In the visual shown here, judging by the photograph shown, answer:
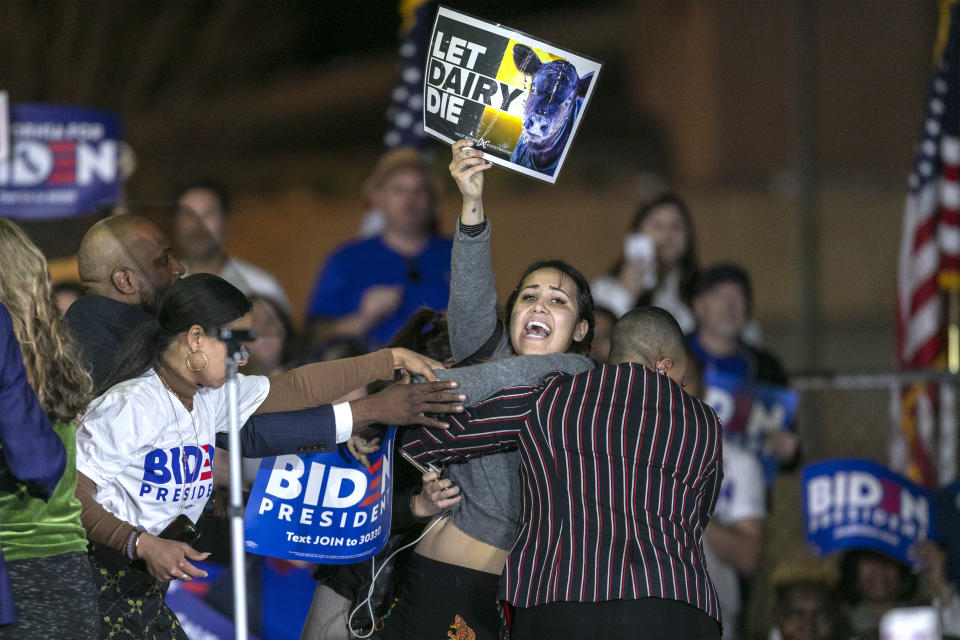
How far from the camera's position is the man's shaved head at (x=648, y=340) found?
3.87 m

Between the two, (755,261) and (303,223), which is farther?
(303,223)

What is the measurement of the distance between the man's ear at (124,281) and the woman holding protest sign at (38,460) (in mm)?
694

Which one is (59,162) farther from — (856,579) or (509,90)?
(856,579)

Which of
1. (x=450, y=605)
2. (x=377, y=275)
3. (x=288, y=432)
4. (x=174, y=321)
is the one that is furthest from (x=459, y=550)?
(x=377, y=275)

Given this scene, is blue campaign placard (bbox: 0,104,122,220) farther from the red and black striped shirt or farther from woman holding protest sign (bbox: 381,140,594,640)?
the red and black striped shirt

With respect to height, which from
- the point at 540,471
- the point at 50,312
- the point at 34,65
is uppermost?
the point at 34,65

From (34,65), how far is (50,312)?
278 inches

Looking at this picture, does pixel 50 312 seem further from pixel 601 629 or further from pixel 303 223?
pixel 303 223

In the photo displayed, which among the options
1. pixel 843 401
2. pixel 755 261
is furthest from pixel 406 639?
pixel 755 261

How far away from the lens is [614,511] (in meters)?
3.42

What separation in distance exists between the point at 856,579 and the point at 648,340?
9.10 ft

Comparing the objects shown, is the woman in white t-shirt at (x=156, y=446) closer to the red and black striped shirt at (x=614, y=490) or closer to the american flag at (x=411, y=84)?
the red and black striped shirt at (x=614, y=490)

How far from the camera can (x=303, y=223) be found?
37.2 feet

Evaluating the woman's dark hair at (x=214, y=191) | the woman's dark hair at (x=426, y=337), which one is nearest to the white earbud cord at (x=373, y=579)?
the woman's dark hair at (x=426, y=337)
